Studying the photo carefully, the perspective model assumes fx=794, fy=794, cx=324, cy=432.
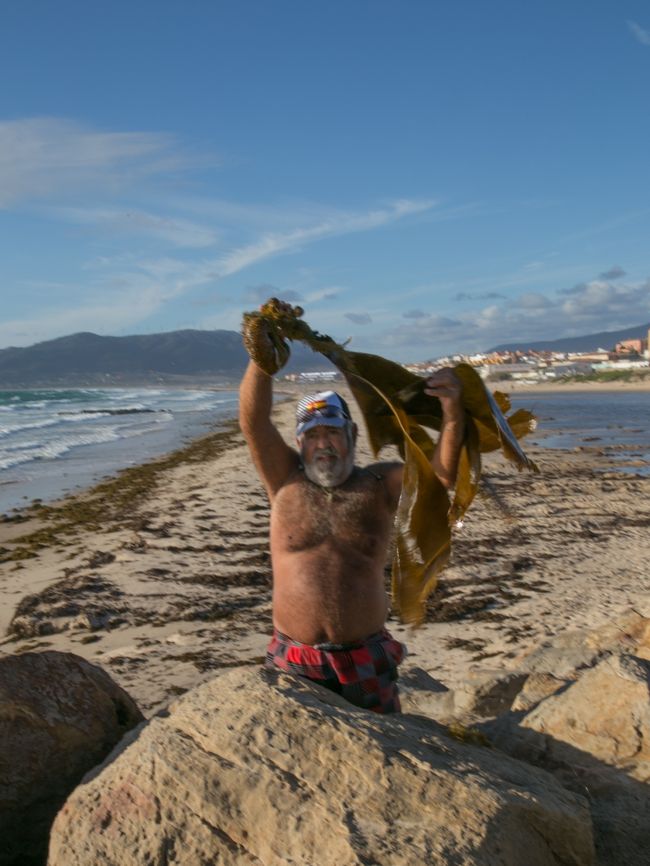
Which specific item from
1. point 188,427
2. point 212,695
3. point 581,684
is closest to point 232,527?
point 581,684

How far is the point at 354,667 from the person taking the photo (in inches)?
147

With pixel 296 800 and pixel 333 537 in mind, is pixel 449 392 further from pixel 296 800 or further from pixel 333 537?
pixel 296 800

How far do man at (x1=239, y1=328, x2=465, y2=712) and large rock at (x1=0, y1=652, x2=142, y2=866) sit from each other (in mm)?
882

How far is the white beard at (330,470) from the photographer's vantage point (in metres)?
3.87

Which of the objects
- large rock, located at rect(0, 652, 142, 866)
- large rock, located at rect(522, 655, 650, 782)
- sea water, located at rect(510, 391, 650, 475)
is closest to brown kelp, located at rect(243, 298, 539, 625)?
large rock, located at rect(522, 655, 650, 782)

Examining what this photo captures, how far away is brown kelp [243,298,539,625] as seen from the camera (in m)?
3.68

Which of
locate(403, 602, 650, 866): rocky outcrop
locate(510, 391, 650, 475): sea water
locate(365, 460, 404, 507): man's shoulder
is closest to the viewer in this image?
locate(403, 602, 650, 866): rocky outcrop

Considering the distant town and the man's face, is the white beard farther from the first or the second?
the distant town

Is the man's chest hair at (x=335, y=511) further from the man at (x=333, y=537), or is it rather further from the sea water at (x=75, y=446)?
the sea water at (x=75, y=446)

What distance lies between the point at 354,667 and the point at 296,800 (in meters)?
1.16

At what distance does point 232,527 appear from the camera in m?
12.2

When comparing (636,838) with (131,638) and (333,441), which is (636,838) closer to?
(333,441)

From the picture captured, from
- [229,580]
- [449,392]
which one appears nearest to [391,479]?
[449,392]

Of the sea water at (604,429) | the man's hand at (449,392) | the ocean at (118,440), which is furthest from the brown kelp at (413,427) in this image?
the ocean at (118,440)
